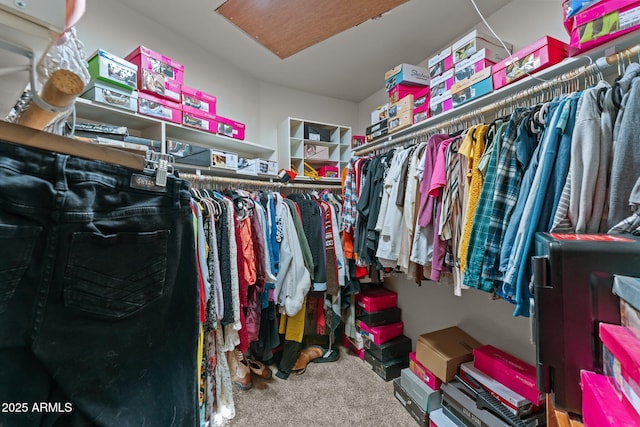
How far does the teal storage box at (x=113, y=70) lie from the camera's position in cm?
126

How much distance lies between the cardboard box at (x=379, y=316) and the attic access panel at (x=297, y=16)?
2126mm

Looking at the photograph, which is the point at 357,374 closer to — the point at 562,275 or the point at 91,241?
the point at 562,275

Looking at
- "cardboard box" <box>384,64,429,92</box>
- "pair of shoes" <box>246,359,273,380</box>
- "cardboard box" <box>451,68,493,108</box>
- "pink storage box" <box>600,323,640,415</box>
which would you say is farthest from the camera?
"pair of shoes" <box>246,359,273,380</box>

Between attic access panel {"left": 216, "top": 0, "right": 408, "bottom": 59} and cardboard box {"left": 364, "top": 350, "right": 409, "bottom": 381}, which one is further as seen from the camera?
cardboard box {"left": 364, "top": 350, "right": 409, "bottom": 381}

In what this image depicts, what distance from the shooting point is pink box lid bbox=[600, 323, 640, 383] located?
285 millimetres

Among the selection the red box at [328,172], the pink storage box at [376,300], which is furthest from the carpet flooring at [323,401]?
the red box at [328,172]

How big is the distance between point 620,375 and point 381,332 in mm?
1818

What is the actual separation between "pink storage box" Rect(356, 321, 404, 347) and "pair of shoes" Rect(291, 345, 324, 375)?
1.35 feet

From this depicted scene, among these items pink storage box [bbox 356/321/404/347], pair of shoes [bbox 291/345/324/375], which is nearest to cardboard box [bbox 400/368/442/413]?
pink storage box [bbox 356/321/404/347]

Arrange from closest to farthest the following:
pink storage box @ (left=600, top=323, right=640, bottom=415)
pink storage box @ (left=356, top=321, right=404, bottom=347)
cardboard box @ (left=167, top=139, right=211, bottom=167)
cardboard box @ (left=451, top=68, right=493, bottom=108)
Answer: pink storage box @ (left=600, top=323, right=640, bottom=415) < cardboard box @ (left=451, top=68, right=493, bottom=108) < cardboard box @ (left=167, top=139, right=211, bottom=167) < pink storage box @ (left=356, top=321, right=404, bottom=347)

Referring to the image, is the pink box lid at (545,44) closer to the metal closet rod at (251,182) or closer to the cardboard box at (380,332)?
the metal closet rod at (251,182)

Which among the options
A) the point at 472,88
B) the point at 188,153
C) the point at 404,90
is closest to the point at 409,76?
the point at 404,90

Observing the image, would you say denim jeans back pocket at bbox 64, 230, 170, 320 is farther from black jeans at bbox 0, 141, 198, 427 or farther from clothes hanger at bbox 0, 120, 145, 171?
clothes hanger at bbox 0, 120, 145, 171

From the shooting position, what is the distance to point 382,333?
1.99m
